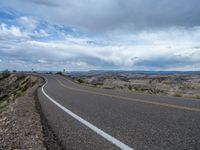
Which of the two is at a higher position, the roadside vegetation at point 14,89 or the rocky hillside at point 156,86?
the rocky hillside at point 156,86

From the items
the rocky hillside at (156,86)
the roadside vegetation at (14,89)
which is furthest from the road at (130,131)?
the roadside vegetation at (14,89)

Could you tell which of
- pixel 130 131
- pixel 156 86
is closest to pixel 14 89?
pixel 156 86

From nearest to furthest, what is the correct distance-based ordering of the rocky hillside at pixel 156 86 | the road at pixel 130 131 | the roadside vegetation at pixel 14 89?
the road at pixel 130 131 < the rocky hillside at pixel 156 86 < the roadside vegetation at pixel 14 89

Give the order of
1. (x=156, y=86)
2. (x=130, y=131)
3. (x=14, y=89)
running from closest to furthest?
(x=130, y=131) → (x=156, y=86) → (x=14, y=89)

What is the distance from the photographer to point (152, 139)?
5500mm

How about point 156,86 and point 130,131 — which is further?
point 156,86

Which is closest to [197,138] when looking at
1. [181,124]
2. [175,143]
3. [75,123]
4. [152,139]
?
[175,143]

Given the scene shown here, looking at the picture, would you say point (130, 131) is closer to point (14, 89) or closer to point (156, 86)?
point (156, 86)

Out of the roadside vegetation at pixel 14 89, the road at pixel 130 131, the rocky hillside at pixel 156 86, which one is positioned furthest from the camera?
the roadside vegetation at pixel 14 89

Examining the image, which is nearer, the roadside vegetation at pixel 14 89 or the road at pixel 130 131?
the road at pixel 130 131

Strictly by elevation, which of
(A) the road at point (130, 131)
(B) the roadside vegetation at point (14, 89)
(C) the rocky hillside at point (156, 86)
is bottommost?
(B) the roadside vegetation at point (14, 89)

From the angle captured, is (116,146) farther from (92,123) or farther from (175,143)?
(92,123)

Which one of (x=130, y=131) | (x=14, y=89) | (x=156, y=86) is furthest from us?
(x=14, y=89)

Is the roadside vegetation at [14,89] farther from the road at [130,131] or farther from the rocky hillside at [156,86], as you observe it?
the road at [130,131]
